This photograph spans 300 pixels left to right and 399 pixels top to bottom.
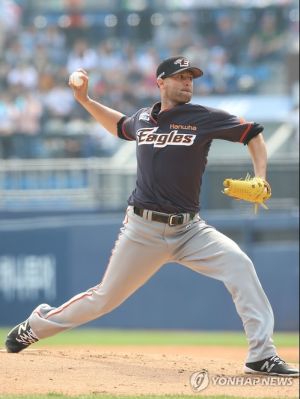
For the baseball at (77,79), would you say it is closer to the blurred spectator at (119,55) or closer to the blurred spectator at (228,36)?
the blurred spectator at (119,55)

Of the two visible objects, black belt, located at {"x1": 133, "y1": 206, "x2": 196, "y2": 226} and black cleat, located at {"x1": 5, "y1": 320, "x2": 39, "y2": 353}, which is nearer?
black belt, located at {"x1": 133, "y1": 206, "x2": 196, "y2": 226}

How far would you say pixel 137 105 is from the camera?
16.1 m

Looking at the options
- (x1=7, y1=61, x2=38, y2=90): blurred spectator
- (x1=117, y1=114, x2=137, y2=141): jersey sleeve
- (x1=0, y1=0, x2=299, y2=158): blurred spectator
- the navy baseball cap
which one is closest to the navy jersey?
the navy baseball cap

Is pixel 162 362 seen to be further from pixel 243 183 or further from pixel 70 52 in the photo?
pixel 70 52

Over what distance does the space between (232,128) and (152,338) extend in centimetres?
597

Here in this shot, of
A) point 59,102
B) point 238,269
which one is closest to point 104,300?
point 238,269

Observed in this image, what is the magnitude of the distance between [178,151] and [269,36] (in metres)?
11.8

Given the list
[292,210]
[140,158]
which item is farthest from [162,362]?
[292,210]

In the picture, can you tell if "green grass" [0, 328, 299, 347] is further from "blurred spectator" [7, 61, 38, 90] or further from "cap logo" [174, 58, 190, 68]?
"blurred spectator" [7, 61, 38, 90]

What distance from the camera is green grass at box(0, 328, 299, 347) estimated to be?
10953mm

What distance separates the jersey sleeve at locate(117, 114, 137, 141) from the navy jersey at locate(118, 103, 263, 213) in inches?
13.7

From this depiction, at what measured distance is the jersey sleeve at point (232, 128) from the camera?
6.02 metres

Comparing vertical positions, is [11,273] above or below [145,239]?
below

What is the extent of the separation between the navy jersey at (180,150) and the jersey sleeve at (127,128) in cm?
35
